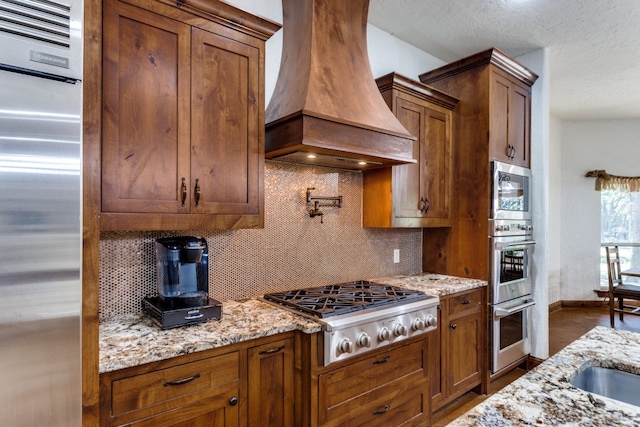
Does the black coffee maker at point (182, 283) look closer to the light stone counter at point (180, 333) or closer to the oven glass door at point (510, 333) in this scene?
→ the light stone counter at point (180, 333)

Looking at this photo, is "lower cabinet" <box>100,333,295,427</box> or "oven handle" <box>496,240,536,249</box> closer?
"lower cabinet" <box>100,333,295,427</box>

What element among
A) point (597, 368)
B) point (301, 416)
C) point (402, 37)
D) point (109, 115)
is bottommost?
point (301, 416)

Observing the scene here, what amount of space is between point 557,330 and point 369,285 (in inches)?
143

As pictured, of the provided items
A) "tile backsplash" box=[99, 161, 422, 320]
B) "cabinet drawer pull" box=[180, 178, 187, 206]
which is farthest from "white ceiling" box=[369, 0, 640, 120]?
"cabinet drawer pull" box=[180, 178, 187, 206]

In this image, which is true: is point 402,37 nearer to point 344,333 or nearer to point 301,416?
point 344,333

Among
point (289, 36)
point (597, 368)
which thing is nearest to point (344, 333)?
point (597, 368)

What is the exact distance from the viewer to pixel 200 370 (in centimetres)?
150

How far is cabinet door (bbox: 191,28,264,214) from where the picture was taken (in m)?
1.75

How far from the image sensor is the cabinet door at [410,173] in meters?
2.76

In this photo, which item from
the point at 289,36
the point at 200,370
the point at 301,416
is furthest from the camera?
the point at 289,36

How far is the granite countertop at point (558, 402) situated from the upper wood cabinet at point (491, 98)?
211 centimetres

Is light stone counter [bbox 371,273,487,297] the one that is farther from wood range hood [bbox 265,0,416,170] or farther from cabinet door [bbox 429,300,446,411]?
wood range hood [bbox 265,0,416,170]

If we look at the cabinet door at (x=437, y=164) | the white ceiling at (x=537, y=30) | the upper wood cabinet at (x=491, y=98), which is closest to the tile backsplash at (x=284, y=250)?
the cabinet door at (x=437, y=164)

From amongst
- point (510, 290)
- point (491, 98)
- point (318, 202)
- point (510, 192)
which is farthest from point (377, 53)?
point (510, 290)
